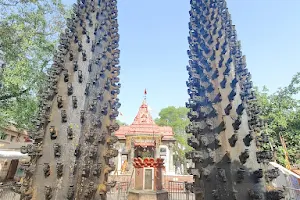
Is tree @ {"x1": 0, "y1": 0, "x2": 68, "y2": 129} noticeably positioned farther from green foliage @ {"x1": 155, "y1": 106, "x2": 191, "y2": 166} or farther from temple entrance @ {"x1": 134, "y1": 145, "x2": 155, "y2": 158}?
green foliage @ {"x1": 155, "y1": 106, "x2": 191, "y2": 166}

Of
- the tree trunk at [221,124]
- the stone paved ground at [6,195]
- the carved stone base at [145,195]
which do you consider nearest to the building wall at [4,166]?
the stone paved ground at [6,195]

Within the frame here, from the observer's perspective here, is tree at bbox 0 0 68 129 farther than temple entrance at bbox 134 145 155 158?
No

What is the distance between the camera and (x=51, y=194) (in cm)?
207

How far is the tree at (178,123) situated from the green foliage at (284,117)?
775 inches

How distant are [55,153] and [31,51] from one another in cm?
795

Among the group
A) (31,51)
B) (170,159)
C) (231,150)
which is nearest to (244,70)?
(231,150)

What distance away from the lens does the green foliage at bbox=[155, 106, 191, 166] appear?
1366 inches

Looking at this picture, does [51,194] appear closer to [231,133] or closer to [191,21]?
[231,133]

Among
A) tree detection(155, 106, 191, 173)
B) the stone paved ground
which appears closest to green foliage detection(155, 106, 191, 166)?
tree detection(155, 106, 191, 173)

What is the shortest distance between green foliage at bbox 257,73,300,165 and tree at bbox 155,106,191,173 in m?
19.7

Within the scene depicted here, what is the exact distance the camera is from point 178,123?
1428 inches

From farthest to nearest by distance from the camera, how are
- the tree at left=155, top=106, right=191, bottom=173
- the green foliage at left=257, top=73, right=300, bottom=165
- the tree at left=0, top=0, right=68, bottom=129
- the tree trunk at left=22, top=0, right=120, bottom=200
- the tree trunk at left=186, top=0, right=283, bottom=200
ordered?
the tree at left=155, top=106, right=191, bottom=173, the green foliage at left=257, top=73, right=300, bottom=165, the tree at left=0, top=0, right=68, bottom=129, the tree trunk at left=22, top=0, right=120, bottom=200, the tree trunk at left=186, top=0, right=283, bottom=200

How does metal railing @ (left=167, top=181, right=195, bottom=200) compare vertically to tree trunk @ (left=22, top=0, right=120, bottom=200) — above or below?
below

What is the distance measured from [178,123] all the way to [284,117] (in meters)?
22.4
